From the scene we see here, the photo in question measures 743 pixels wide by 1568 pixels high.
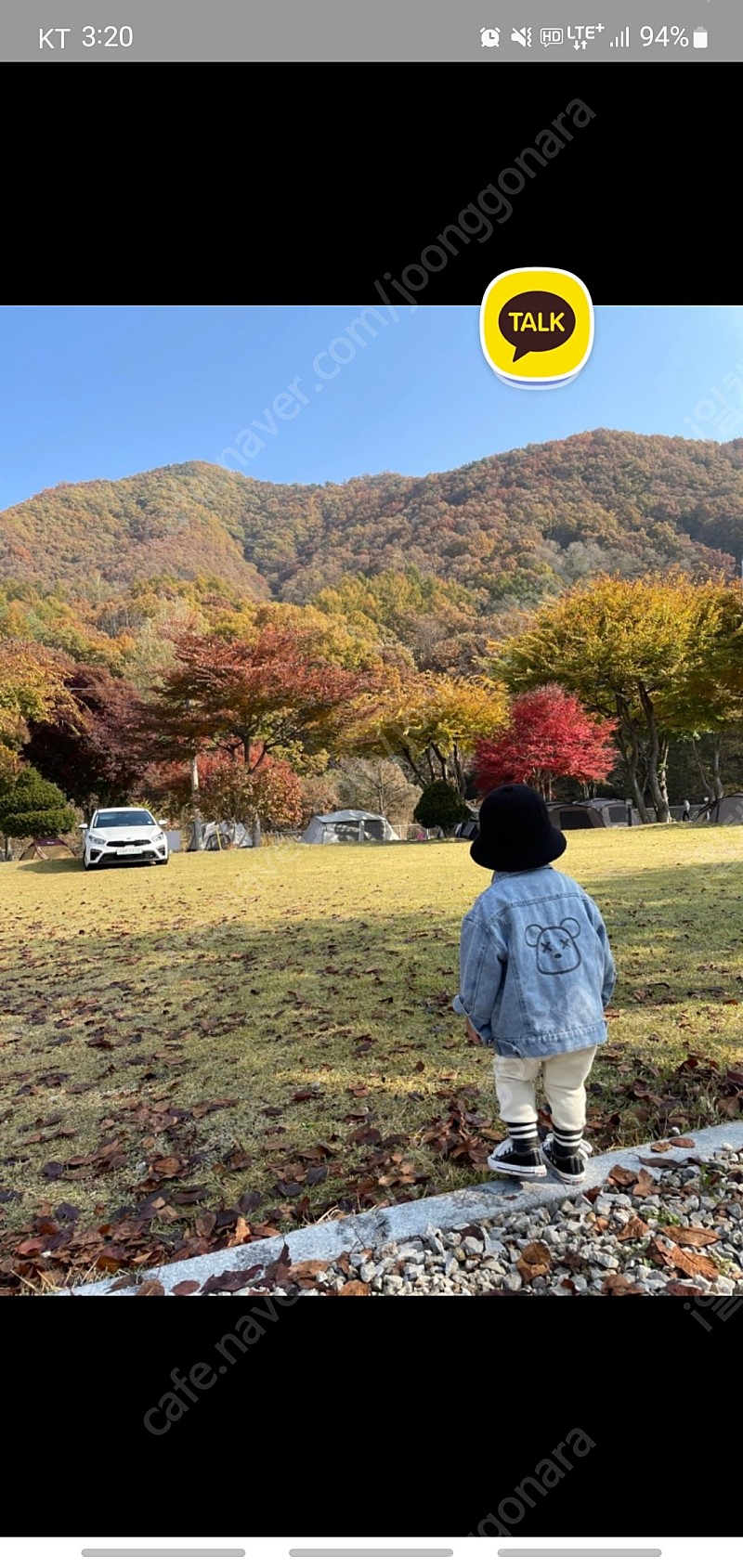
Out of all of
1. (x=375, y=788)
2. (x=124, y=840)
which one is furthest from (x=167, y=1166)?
(x=375, y=788)

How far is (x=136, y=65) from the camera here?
4.10 feet

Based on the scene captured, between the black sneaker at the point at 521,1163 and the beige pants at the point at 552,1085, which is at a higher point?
the beige pants at the point at 552,1085

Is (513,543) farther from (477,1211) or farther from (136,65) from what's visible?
(477,1211)

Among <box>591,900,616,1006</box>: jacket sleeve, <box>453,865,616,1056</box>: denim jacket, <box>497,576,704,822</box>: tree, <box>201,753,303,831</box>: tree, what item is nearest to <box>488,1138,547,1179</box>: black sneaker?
<box>453,865,616,1056</box>: denim jacket

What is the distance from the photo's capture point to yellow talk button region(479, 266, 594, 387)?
1594 mm

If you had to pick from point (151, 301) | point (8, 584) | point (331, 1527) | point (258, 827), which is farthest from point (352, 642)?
point (331, 1527)

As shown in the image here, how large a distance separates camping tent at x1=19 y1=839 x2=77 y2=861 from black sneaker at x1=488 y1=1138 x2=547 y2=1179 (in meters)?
8.29

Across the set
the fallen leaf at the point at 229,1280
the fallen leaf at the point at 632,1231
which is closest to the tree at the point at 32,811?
the fallen leaf at the point at 229,1280

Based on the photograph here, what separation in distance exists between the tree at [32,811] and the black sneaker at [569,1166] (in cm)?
867

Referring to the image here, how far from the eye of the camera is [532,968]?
1.33 metres

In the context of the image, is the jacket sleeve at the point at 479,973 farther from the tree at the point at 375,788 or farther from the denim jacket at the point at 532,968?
the tree at the point at 375,788

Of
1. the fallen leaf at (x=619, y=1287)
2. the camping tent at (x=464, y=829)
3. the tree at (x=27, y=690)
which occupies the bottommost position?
the fallen leaf at (x=619, y=1287)

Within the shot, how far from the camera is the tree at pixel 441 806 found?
8.74m

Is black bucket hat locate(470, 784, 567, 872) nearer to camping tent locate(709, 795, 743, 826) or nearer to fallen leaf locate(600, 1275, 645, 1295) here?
fallen leaf locate(600, 1275, 645, 1295)
